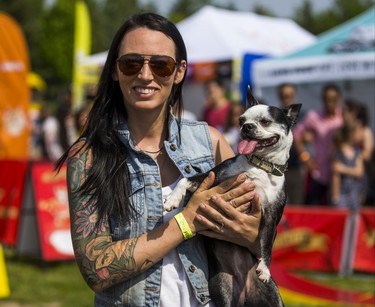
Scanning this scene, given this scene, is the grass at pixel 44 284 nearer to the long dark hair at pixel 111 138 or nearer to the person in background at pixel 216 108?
the person in background at pixel 216 108

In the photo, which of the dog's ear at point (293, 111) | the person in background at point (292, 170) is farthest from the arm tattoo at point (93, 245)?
the person in background at point (292, 170)

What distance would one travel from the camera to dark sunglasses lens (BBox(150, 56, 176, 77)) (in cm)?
243

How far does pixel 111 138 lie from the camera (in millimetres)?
2482

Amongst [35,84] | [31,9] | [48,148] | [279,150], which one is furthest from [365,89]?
[31,9]

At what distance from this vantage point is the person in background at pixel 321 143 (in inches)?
382

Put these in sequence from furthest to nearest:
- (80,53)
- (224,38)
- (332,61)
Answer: (80,53) < (224,38) < (332,61)

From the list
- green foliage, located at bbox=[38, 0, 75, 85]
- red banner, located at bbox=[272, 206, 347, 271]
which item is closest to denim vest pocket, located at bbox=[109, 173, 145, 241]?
red banner, located at bbox=[272, 206, 347, 271]

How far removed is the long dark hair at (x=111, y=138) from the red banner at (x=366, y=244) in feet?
20.6

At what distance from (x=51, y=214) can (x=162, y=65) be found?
6680mm

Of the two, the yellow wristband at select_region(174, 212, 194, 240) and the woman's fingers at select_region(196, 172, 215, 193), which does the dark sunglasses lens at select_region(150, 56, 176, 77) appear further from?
the yellow wristband at select_region(174, 212, 194, 240)

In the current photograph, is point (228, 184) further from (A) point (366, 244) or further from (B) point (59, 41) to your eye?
(B) point (59, 41)

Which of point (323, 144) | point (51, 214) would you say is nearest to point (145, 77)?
point (51, 214)

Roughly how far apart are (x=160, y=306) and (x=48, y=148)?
13.4 metres

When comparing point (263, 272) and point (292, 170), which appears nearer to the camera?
point (263, 272)
